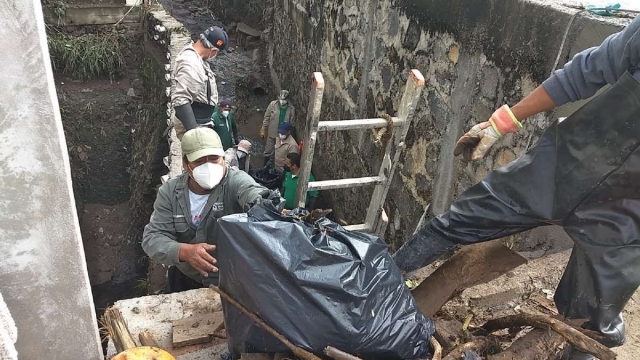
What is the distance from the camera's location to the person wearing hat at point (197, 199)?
2.54 metres

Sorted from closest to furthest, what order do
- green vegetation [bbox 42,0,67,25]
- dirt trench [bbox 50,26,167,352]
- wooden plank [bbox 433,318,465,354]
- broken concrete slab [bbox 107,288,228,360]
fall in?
wooden plank [bbox 433,318,465,354], broken concrete slab [bbox 107,288,228,360], dirt trench [bbox 50,26,167,352], green vegetation [bbox 42,0,67,25]

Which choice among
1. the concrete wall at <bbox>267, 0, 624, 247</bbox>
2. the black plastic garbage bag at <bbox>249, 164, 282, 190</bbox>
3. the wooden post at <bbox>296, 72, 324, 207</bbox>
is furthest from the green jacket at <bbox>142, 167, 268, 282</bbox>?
the black plastic garbage bag at <bbox>249, 164, 282, 190</bbox>

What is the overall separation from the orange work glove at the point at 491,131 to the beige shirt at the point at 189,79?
267cm

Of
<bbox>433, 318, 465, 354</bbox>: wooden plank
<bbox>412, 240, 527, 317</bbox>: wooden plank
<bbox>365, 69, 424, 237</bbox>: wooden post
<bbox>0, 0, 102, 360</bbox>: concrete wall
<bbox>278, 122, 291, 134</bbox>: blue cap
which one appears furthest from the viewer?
<bbox>278, 122, 291, 134</bbox>: blue cap

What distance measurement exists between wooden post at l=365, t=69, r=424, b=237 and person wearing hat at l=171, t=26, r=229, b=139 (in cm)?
179

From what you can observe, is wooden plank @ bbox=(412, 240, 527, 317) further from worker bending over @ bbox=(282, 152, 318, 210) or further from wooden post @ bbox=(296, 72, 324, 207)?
worker bending over @ bbox=(282, 152, 318, 210)

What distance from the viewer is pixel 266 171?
215 inches

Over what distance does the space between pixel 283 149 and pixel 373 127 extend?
93.2 inches

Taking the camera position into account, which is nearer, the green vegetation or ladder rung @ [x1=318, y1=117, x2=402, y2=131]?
ladder rung @ [x1=318, y1=117, x2=402, y2=131]

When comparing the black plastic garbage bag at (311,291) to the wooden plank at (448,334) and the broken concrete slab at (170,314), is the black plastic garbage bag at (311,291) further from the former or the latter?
the broken concrete slab at (170,314)

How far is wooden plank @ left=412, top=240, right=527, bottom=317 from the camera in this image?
2.18m

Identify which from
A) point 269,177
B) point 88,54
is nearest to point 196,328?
point 269,177

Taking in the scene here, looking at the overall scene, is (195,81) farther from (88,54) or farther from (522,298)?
(88,54)

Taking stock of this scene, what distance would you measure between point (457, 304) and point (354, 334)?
97 cm
